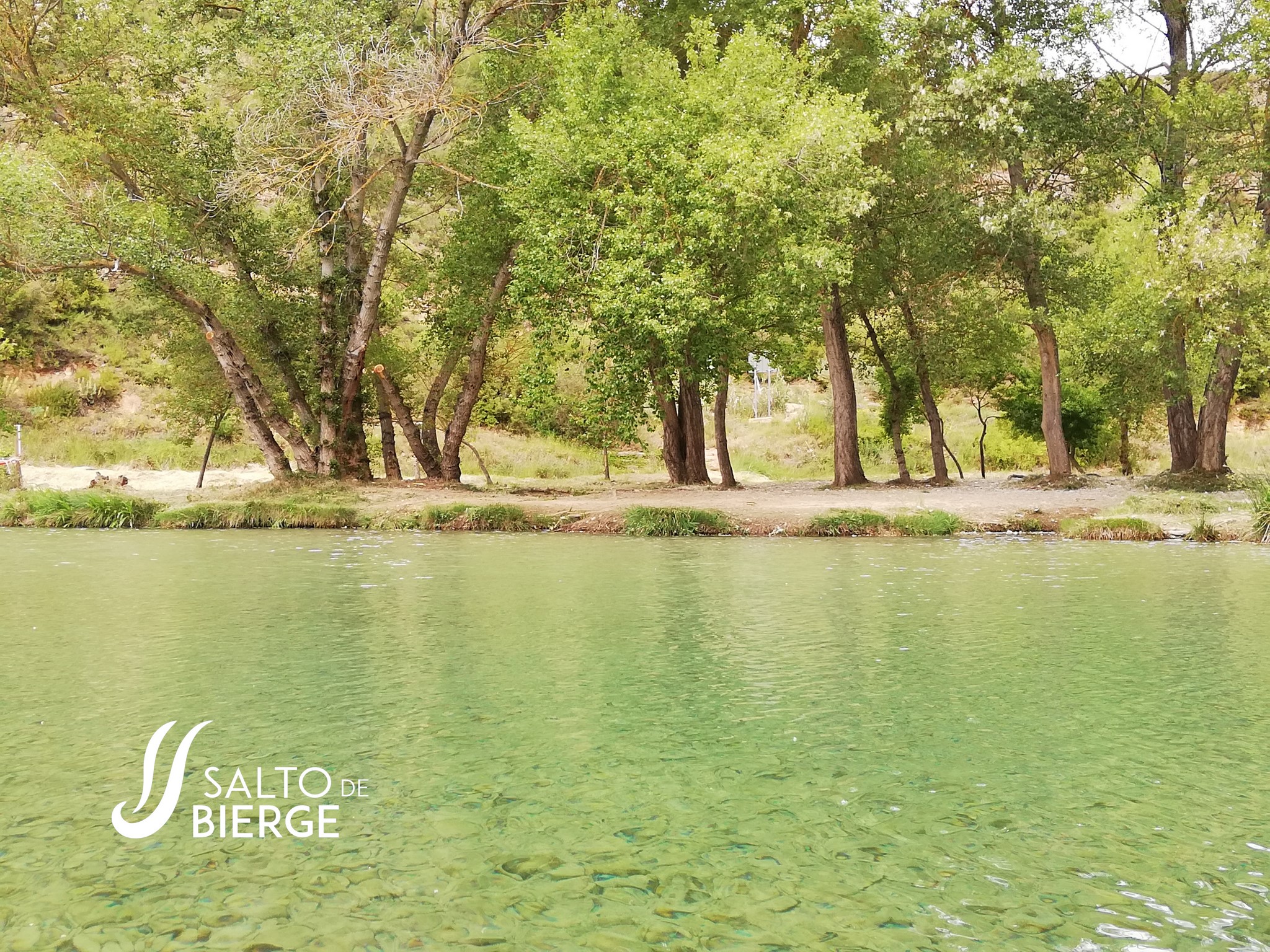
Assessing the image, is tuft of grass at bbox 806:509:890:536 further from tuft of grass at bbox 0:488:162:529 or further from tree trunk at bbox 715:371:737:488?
tuft of grass at bbox 0:488:162:529

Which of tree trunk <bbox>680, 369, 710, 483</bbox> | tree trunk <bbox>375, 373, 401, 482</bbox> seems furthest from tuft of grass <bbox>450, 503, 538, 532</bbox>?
tree trunk <bbox>680, 369, 710, 483</bbox>

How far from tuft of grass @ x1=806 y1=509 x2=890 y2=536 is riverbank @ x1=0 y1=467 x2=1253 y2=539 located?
0.02 m

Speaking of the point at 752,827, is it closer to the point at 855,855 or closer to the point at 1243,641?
the point at 855,855

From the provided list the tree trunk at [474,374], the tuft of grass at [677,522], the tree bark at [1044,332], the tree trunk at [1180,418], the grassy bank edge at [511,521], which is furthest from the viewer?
the tree trunk at [474,374]

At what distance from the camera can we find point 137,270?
2170cm

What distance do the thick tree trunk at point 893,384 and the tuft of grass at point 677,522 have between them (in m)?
9.73

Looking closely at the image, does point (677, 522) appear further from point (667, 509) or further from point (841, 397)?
point (841, 397)

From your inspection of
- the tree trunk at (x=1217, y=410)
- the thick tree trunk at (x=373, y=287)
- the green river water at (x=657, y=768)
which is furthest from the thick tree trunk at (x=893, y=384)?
the green river water at (x=657, y=768)

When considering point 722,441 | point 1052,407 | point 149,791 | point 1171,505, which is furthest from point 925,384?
point 149,791

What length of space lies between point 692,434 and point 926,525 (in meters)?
10.5

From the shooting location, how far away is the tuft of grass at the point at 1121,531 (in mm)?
17609

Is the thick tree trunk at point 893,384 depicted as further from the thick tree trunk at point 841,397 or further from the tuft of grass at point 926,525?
the tuft of grass at point 926,525

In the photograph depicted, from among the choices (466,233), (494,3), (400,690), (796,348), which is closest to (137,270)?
(466,233)

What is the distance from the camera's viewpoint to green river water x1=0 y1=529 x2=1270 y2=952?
3.76 meters
